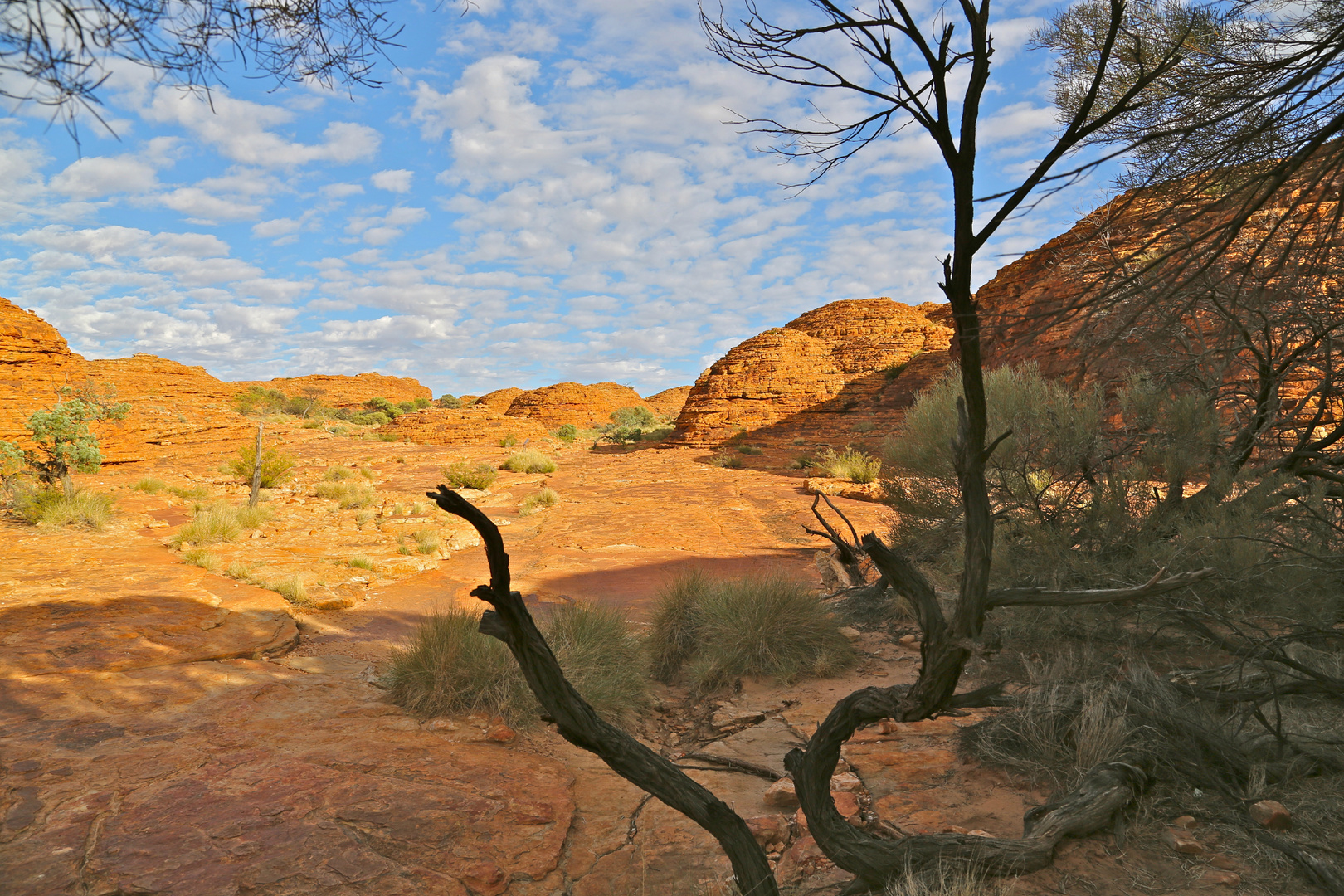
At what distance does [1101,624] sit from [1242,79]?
11.8ft

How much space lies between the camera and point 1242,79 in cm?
323

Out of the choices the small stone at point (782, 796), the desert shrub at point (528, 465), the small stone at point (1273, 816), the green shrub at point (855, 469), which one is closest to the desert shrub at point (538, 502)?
the desert shrub at point (528, 465)

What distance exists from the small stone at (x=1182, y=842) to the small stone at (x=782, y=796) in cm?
164

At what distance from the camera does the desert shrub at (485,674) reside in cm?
466

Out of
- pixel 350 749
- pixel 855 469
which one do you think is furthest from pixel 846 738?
pixel 855 469

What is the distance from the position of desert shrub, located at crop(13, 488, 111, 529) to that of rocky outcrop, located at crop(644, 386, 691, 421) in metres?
66.2

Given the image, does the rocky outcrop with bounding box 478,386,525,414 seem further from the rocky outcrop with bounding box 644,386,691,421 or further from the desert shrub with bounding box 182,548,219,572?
the desert shrub with bounding box 182,548,219,572

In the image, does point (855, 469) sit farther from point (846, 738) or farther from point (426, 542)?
point (846, 738)

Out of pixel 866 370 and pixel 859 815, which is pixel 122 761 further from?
pixel 866 370

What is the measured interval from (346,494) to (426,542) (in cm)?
554

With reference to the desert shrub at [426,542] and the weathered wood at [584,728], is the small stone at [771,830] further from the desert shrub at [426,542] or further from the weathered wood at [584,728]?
the desert shrub at [426,542]

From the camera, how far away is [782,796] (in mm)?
3770

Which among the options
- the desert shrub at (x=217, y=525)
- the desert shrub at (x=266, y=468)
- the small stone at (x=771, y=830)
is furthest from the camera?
the desert shrub at (x=266, y=468)

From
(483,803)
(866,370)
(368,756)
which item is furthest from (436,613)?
(866,370)
